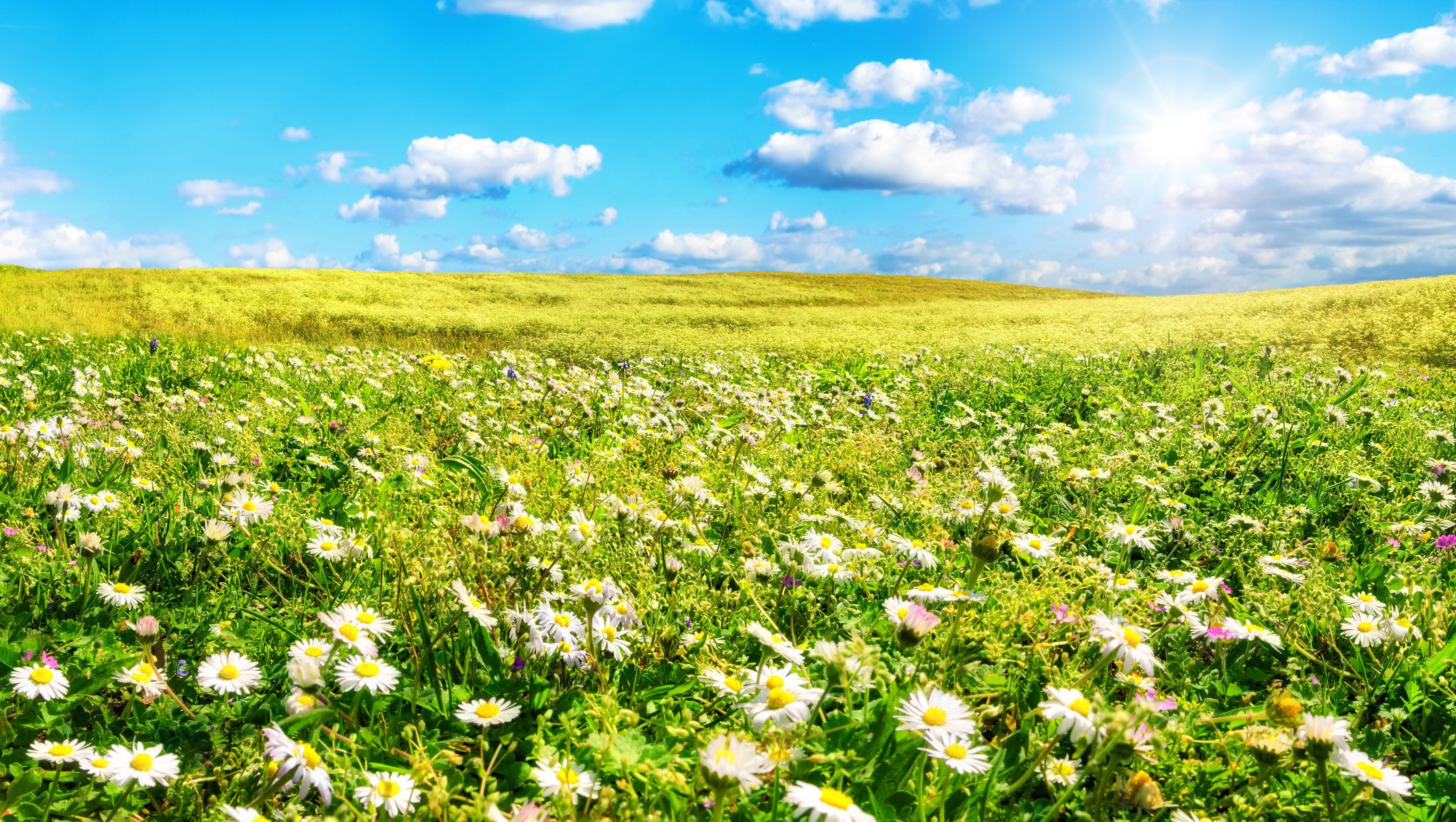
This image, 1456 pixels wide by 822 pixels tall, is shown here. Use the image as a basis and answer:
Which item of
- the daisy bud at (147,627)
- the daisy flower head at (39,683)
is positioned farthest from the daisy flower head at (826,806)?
the daisy flower head at (39,683)

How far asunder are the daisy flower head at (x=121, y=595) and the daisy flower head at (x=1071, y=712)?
10.4ft

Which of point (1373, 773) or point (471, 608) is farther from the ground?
point (471, 608)

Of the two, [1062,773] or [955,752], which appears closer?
[955,752]

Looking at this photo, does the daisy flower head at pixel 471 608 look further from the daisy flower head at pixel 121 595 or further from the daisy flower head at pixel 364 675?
the daisy flower head at pixel 121 595

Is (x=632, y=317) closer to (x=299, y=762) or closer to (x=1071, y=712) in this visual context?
(x=299, y=762)

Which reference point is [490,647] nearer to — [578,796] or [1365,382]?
[578,796]

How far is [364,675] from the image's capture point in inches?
78.7

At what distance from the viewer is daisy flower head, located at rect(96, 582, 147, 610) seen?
2887 millimetres

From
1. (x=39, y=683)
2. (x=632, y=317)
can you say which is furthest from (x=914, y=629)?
(x=632, y=317)

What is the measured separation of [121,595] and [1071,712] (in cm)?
326

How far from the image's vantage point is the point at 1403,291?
17297 mm

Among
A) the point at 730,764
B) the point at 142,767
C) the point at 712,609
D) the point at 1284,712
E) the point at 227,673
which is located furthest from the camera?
the point at 712,609

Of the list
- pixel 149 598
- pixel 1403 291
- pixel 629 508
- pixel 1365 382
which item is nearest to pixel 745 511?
pixel 629 508

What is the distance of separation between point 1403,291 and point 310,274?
3516 cm
